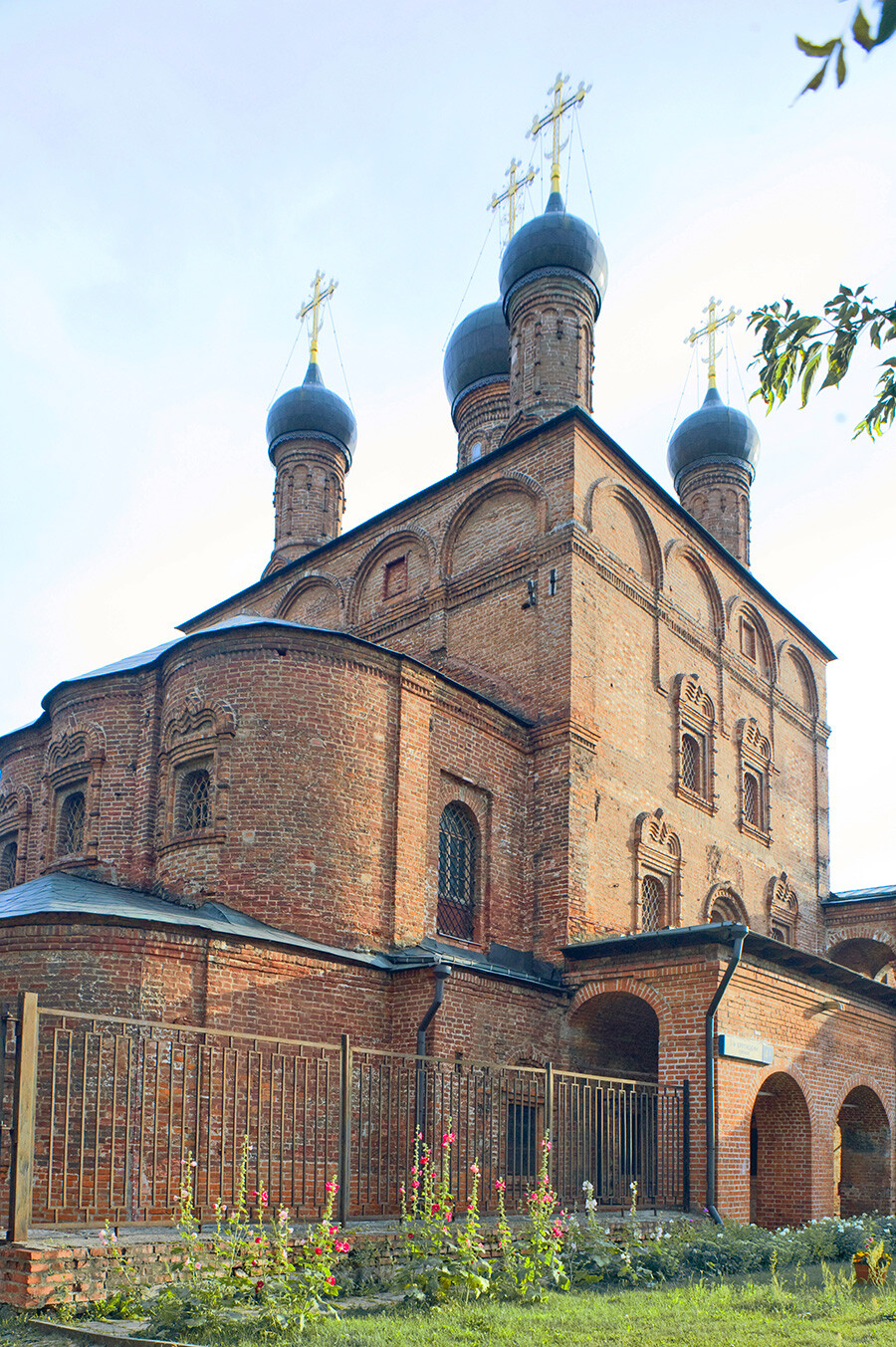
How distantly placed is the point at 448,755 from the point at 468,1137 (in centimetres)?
405

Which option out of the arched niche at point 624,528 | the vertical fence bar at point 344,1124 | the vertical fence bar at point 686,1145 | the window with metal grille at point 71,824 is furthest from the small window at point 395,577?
the vertical fence bar at point 344,1124

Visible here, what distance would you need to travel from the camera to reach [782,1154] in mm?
12508

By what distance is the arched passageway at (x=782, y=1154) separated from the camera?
12.2 m

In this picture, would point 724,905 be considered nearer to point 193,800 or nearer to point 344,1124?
point 193,800

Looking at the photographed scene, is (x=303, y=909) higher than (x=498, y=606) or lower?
lower

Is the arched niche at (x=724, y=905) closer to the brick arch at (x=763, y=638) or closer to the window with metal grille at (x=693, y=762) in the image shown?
the window with metal grille at (x=693, y=762)

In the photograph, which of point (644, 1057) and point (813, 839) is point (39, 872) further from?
point (813, 839)

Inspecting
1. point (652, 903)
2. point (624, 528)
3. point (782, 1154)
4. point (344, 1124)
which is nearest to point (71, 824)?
point (652, 903)

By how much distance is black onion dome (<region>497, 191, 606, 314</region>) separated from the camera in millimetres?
17641

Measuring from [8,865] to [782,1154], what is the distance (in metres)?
9.61

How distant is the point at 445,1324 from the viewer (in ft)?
18.9

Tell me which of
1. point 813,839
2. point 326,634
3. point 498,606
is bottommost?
point 813,839

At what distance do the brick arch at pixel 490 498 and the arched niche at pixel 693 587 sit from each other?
2447 millimetres

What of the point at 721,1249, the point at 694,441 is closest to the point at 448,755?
the point at 721,1249
